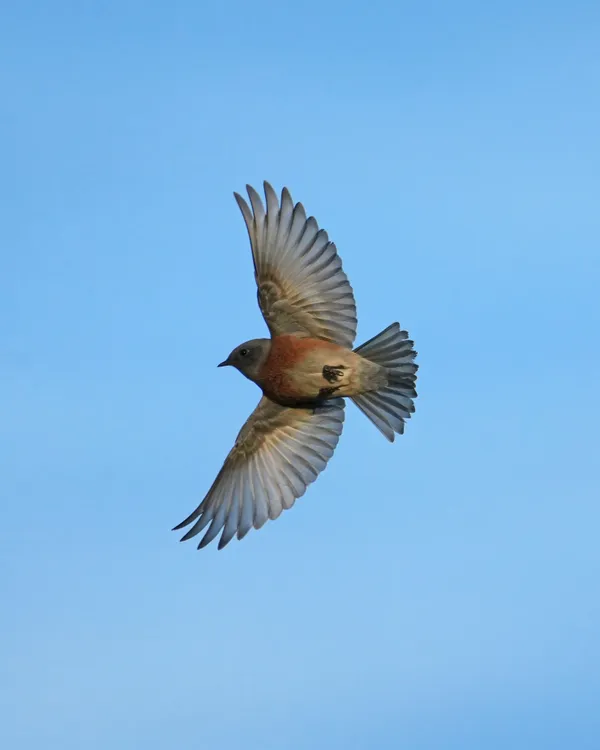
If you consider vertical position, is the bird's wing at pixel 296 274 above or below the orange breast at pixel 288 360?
above

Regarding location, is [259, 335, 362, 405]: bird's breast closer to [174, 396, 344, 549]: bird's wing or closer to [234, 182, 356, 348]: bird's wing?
[234, 182, 356, 348]: bird's wing

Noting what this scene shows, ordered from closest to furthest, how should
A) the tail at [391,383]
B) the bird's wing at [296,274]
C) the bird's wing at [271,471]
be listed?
1. the bird's wing at [296,274]
2. the tail at [391,383]
3. the bird's wing at [271,471]

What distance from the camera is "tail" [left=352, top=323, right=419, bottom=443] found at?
62.5 ft

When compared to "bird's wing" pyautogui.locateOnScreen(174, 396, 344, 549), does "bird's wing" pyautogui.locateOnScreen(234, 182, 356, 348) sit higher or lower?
higher

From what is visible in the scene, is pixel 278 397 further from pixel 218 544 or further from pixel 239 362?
pixel 218 544

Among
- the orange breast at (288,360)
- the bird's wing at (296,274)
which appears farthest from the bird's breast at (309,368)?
the bird's wing at (296,274)

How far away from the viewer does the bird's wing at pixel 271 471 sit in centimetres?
1991

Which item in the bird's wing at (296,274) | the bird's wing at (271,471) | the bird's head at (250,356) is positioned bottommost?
the bird's wing at (271,471)

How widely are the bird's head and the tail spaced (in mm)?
1167

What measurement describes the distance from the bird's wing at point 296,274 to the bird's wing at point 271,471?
1.37 metres

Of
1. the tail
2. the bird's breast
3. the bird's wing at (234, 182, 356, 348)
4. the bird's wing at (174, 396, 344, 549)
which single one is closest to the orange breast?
the bird's breast

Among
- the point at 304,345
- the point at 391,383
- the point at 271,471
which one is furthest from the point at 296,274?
the point at 271,471

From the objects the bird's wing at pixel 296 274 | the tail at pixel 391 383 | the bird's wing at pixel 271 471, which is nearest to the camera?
the bird's wing at pixel 296 274

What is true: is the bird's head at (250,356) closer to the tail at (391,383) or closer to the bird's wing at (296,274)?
the bird's wing at (296,274)
